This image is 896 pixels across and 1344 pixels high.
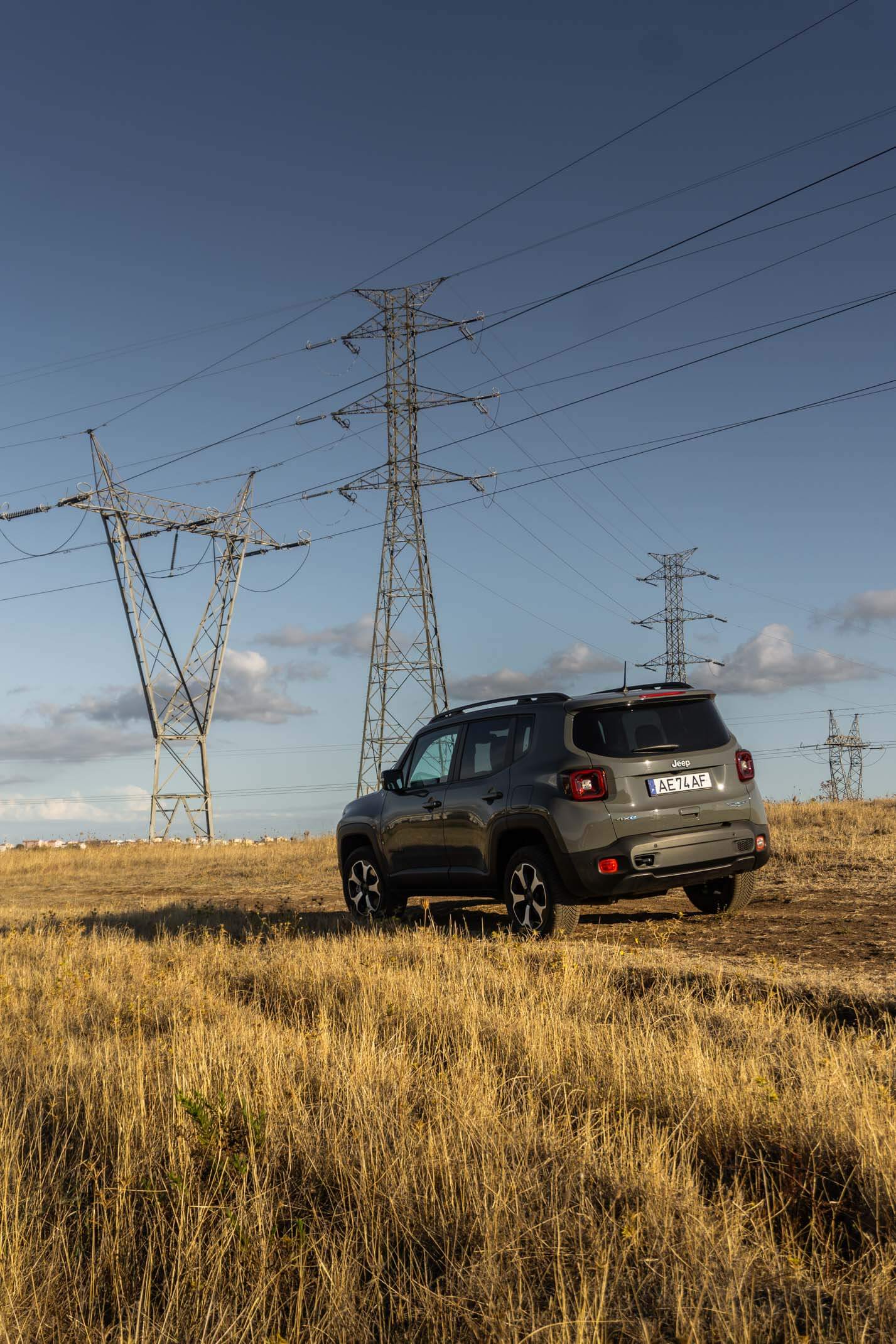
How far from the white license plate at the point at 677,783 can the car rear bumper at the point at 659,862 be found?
0.33 meters

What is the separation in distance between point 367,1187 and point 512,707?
6073mm

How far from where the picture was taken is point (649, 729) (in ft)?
29.1

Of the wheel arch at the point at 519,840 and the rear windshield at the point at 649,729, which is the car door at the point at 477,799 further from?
the rear windshield at the point at 649,729

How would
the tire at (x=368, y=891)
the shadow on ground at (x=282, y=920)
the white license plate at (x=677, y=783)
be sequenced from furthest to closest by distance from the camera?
the tire at (x=368, y=891)
the shadow on ground at (x=282, y=920)
the white license plate at (x=677, y=783)

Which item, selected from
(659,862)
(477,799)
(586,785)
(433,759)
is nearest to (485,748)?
(477,799)

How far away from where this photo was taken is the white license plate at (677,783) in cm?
862

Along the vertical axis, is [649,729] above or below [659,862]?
above

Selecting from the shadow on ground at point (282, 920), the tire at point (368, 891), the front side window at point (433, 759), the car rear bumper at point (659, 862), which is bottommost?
the shadow on ground at point (282, 920)

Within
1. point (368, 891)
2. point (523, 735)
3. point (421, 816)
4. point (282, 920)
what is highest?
point (523, 735)

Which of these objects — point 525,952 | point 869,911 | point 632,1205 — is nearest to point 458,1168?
point 632,1205

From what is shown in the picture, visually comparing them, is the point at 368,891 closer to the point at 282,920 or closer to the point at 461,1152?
the point at 282,920

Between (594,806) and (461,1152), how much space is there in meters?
4.76

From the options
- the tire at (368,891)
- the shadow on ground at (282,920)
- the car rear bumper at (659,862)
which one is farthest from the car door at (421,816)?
the car rear bumper at (659,862)

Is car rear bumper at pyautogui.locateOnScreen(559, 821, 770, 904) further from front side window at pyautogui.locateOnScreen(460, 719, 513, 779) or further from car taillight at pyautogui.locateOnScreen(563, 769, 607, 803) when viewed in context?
front side window at pyautogui.locateOnScreen(460, 719, 513, 779)
